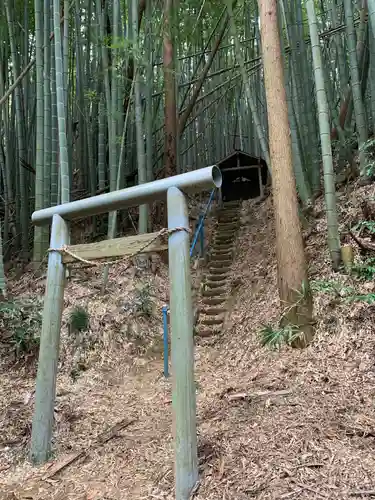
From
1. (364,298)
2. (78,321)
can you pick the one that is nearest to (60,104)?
(78,321)

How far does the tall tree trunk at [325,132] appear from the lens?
13.2ft

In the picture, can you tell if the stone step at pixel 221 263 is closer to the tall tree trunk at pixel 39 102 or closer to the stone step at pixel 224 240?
the stone step at pixel 224 240

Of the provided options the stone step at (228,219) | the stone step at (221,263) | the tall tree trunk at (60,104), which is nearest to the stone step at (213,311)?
the stone step at (221,263)

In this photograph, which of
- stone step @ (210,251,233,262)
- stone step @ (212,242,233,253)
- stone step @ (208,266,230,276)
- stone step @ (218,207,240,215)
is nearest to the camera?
stone step @ (208,266,230,276)

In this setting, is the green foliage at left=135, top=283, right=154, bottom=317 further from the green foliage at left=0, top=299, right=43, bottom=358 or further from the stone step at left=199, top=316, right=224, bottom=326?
the green foliage at left=0, top=299, right=43, bottom=358

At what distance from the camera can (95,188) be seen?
7.26m

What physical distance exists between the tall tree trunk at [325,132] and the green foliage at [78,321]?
9.27 ft

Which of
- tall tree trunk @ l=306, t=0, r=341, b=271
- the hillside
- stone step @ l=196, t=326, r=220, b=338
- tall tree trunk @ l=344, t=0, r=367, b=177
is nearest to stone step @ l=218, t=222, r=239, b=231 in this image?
the hillside

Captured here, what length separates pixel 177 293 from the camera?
7.48ft

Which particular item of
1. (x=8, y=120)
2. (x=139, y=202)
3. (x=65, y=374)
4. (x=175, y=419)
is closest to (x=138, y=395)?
(x=65, y=374)

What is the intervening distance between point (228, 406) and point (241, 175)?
9.09 metres

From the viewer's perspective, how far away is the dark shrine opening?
10.8 metres

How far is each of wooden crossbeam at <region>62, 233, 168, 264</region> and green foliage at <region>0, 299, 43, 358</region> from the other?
1.81 meters

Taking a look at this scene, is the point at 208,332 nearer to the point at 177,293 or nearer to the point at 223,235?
the point at 223,235
